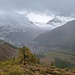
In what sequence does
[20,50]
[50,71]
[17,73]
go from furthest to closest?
[20,50]
[50,71]
[17,73]

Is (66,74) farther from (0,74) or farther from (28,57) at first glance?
(28,57)

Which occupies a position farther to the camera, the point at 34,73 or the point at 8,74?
the point at 34,73

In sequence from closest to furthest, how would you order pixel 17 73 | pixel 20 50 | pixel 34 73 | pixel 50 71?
pixel 17 73 < pixel 34 73 < pixel 50 71 < pixel 20 50

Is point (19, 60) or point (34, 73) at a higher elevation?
point (19, 60)

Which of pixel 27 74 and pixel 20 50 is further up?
pixel 20 50

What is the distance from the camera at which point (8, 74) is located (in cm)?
4459

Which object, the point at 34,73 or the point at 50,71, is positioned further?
the point at 50,71

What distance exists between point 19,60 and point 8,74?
140ft

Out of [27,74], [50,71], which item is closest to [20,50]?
[50,71]

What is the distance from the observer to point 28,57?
87938mm

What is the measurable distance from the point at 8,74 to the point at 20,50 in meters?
42.2

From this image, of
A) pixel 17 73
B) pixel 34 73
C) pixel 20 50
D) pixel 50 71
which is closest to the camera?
pixel 17 73

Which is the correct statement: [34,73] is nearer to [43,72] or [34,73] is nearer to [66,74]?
[43,72]

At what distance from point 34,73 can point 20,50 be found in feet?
126
